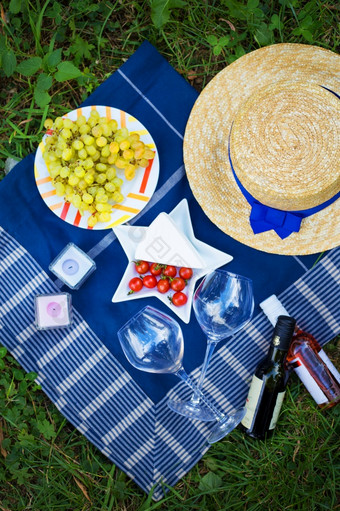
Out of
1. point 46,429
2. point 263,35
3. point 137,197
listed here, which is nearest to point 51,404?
point 46,429

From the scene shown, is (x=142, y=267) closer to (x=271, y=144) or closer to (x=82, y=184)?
(x=82, y=184)

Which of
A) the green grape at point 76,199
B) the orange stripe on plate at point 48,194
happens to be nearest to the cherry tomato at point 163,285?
the green grape at point 76,199

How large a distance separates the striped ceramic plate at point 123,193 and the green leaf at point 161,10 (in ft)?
1.28

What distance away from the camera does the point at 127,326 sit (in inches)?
60.7

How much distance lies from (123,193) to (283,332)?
0.76 meters

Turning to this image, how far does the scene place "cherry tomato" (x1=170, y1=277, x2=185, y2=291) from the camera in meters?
1.75

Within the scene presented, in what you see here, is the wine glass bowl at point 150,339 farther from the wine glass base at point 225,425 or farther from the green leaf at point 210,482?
the green leaf at point 210,482

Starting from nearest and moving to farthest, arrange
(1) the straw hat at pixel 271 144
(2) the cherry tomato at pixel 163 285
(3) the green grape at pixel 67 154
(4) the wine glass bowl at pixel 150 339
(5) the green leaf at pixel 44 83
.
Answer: (1) the straw hat at pixel 271 144 < (4) the wine glass bowl at pixel 150 339 < (3) the green grape at pixel 67 154 < (2) the cherry tomato at pixel 163 285 < (5) the green leaf at pixel 44 83

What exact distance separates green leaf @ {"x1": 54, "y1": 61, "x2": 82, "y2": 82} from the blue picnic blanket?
5.5 inches

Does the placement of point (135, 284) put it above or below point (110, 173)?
below

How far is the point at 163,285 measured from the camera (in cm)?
177

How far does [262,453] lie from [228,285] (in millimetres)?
744

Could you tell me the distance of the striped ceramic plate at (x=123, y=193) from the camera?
5.88ft

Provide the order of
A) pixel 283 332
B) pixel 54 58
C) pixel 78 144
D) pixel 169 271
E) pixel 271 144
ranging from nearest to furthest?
1. pixel 271 144
2. pixel 283 332
3. pixel 78 144
4. pixel 169 271
5. pixel 54 58
